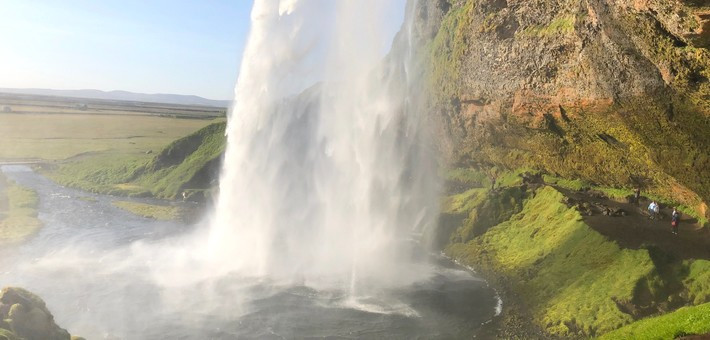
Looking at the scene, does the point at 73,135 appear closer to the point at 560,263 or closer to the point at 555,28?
the point at 555,28

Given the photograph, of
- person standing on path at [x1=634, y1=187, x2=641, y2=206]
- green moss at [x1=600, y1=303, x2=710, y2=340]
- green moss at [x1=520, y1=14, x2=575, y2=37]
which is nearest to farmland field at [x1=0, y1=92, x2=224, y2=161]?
green moss at [x1=520, y1=14, x2=575, y2=37]

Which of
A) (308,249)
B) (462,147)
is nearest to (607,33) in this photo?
(308,249)

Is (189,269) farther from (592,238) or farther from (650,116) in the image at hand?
(650,116)

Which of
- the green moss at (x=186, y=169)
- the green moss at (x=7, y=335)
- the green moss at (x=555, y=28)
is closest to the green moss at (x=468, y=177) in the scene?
the green moss at (x=555, y=28)

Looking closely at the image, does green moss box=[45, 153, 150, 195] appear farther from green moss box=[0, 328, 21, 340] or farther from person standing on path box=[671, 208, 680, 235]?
person standing on path box=[671, 208, 680, 235]

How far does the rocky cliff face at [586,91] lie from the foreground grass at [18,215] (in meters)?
43.6

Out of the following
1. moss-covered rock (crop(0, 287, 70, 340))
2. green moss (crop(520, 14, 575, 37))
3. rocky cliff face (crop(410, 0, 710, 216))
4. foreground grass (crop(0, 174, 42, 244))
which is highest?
green moss (crop(520, 14, 575, 37))

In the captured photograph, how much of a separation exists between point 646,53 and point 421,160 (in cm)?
3814

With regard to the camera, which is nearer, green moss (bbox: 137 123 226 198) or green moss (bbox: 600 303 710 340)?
green moss (bbox: 600 303 710 340)

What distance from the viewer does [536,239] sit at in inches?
1351

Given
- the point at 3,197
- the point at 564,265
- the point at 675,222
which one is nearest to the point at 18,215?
the point at 3,197

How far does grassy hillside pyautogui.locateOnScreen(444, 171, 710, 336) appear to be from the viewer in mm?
23641

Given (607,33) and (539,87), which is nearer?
(607,33)

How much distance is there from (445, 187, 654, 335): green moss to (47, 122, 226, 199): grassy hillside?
43349 millimetres
